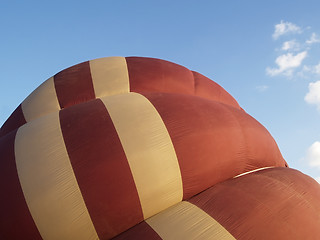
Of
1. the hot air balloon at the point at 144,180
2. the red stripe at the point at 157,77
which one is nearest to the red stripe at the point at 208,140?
the hot air balloon at the point at 144,180

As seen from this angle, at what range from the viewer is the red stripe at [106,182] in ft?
13.7

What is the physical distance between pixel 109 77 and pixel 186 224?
2946 millimetres

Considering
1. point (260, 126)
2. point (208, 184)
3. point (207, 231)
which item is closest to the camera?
point (207, 231)

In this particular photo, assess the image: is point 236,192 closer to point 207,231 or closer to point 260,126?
point 207,231

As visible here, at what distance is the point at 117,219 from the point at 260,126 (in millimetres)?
2769

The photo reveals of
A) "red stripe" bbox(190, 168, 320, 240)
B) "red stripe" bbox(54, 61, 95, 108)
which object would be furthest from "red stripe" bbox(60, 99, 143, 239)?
"red stripe" bbox(54, 61, 95, 108)

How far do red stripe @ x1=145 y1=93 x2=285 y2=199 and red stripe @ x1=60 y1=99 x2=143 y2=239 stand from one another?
2.31ft

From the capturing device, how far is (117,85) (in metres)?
5.90

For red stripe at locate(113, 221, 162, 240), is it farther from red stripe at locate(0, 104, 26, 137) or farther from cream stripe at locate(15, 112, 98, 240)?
red stripe at locate(0, 104, 26, 137)

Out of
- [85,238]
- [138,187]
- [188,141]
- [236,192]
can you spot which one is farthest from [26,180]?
[236,192]

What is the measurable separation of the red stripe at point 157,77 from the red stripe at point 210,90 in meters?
0.14

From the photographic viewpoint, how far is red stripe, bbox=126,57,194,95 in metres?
6.01

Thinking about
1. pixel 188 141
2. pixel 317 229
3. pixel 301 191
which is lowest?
pixel 317 229

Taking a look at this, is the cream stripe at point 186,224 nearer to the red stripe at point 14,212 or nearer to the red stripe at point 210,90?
the red stripe at point 14,212
